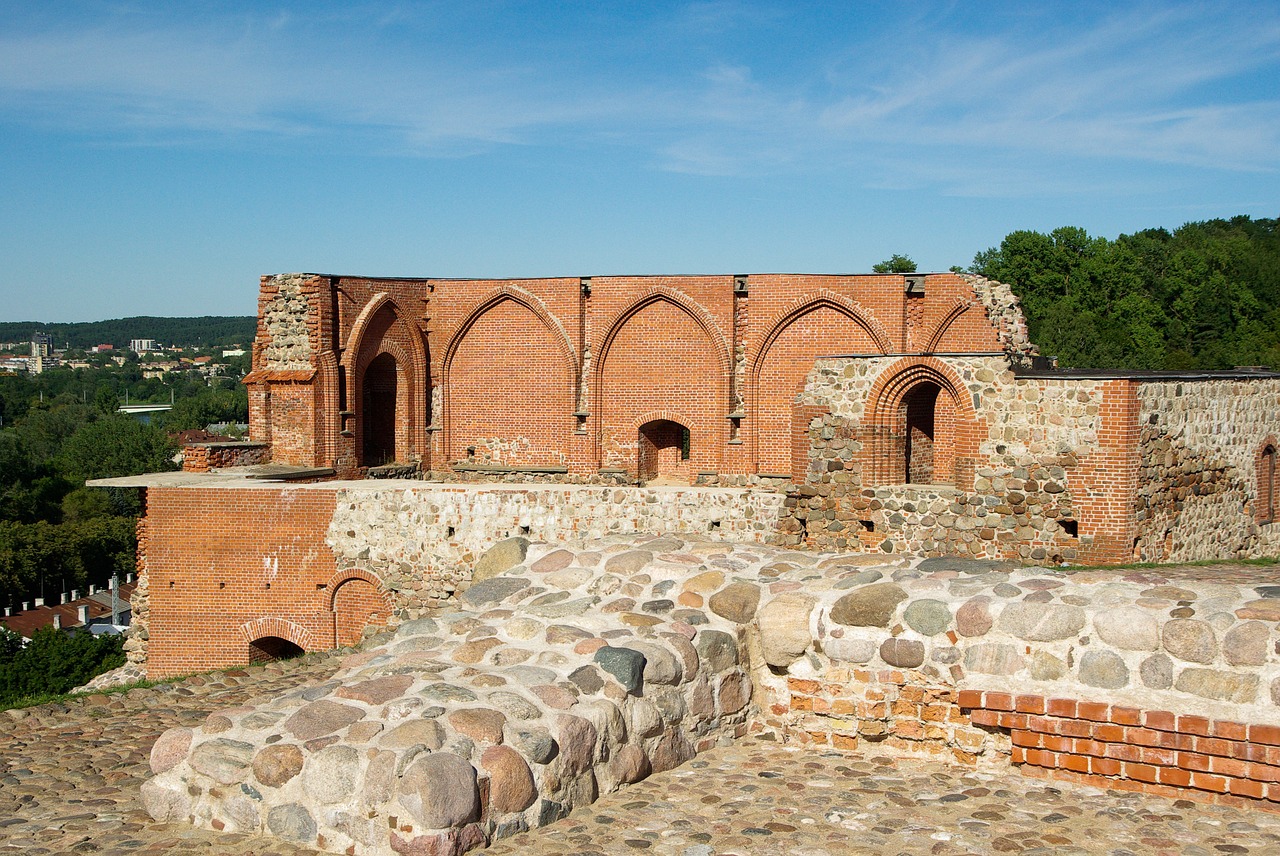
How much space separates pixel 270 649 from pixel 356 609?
1.86 meters

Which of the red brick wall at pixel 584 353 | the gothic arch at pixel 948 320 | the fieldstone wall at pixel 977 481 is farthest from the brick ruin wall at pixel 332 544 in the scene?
the gothic arch at pixel 948 320

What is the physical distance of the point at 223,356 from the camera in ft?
604

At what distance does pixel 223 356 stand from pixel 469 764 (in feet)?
628

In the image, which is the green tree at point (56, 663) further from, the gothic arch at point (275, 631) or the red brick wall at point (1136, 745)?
the red brick wall at point (1136, 745)

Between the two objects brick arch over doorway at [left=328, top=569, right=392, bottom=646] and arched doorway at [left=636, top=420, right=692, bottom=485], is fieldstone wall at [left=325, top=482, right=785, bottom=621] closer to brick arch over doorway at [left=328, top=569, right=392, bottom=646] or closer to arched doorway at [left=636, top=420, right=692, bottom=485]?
brick arch over doorway at [left=328, top=569, right=392, bottom=646]

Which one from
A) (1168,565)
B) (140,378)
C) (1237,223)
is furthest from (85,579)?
(140,378)

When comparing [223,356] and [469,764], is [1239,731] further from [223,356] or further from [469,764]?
[223,356]

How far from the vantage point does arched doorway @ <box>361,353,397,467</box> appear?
20.6m

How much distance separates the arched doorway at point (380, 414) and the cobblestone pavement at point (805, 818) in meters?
14.3

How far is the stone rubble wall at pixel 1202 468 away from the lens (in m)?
12.1

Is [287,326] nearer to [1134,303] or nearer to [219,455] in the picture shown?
[219,455]

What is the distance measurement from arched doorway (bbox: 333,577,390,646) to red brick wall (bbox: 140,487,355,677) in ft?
0.42

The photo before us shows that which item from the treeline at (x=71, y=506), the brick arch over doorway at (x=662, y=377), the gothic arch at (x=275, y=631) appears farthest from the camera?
the treeline at (x=71, y=506)

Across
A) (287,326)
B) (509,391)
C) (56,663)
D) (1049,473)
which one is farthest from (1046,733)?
(56,663)
